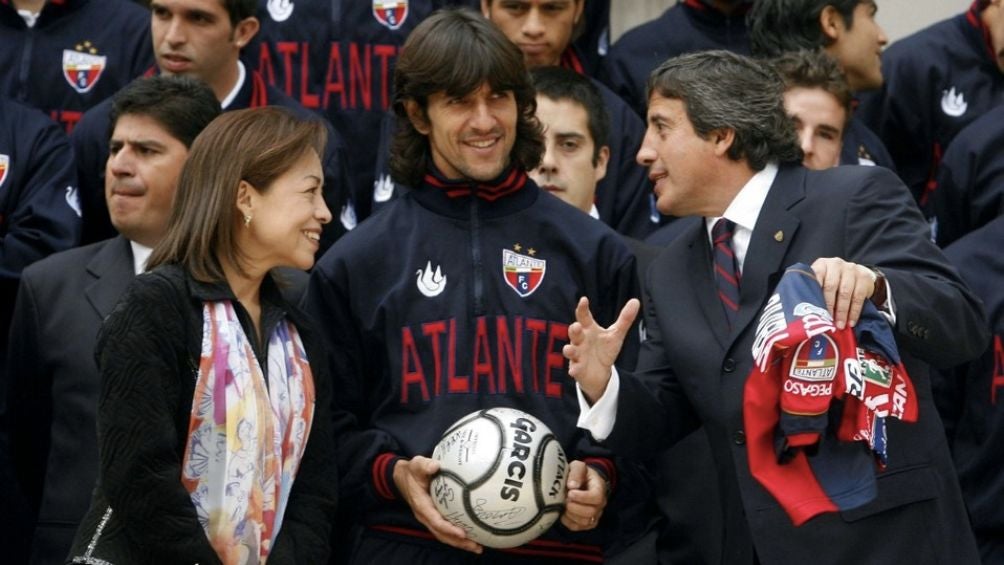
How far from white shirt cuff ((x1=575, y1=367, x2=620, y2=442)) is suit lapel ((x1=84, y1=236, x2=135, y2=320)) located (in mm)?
1762

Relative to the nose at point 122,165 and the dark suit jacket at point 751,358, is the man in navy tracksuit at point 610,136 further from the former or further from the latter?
the dark suit jacket at point 751,358

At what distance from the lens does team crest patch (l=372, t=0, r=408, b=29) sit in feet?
26.8

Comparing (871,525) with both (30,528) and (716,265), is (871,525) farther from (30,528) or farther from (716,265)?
(30,528)

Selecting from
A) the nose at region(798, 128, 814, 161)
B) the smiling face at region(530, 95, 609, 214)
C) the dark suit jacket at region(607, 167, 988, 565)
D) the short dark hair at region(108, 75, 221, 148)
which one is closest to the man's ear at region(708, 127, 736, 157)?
the dark suit jacket at region(607, 167, 988, 565)

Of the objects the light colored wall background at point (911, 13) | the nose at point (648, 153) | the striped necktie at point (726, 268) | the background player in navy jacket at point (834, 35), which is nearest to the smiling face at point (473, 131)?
the nose at point (648, 153)

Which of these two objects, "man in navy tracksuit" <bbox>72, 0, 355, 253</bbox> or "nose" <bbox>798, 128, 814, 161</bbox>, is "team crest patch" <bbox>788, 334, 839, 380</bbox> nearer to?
"nose" <bbox>798, 128, 814, 161</bbox>

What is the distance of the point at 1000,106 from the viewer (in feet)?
26.6

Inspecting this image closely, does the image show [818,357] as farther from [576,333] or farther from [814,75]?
[814,75]

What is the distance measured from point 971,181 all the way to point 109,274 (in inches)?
148

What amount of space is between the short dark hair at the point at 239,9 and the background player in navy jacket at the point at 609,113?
1033 mm

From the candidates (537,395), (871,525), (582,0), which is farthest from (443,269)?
(582,0)

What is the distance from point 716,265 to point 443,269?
Answer: 2.96 feet

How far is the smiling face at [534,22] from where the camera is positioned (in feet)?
26.3

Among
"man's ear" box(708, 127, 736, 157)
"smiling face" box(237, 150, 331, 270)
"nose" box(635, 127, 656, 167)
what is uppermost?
"man's ear" box(708, 127, 736, 157)
